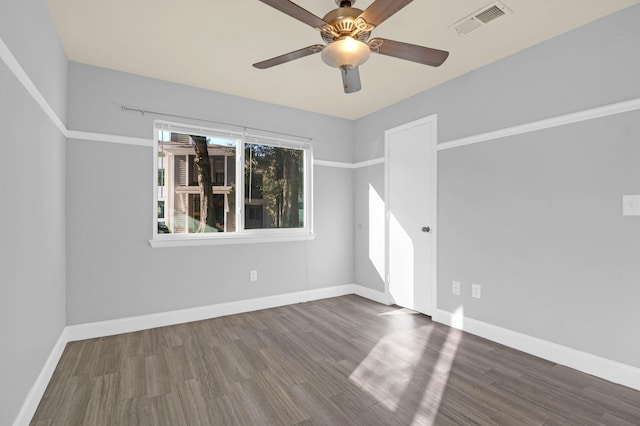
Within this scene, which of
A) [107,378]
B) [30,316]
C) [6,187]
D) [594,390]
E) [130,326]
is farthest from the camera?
[130,326]

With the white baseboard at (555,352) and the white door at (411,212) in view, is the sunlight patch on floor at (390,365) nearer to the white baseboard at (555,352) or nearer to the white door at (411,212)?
the white baseboard at (555,352)

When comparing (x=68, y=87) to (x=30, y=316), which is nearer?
(x=30, y=316)

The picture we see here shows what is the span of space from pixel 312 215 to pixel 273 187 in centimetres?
66

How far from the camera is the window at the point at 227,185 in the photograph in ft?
11.0

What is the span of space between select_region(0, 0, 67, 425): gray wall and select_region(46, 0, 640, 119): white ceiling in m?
0.37

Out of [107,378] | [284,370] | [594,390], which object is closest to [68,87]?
[107,378]

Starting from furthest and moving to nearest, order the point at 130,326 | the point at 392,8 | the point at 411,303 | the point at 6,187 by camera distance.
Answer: the point at 411,303 < the point at 130,326 < the point at 392,8 < the point at 6,187

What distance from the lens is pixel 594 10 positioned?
2158mm

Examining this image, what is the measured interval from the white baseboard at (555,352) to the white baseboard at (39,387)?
333 cm

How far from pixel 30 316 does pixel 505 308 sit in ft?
11.5

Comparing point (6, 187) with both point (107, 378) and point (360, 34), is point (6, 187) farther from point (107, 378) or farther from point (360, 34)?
point (360, 34)

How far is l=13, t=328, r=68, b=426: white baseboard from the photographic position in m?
1.67

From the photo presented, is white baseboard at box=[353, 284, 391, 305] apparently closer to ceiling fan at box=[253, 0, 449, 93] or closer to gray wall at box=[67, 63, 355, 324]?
gray wall at box=[67, 63, 355, 324]

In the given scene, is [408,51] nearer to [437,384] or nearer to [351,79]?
[351,79]
